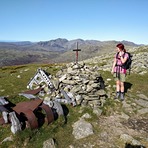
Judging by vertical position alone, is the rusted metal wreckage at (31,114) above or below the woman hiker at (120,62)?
below

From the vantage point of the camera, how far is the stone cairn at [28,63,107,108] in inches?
476

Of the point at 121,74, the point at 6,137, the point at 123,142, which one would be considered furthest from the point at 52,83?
the point at 123,142

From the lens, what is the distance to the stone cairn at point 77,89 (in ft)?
39.6

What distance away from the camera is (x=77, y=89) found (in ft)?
40.9

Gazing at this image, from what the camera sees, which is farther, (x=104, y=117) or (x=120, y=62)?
(x=120, y=62)

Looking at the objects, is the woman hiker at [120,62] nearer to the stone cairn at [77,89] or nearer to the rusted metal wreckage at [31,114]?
the stone cairn at [77,89]

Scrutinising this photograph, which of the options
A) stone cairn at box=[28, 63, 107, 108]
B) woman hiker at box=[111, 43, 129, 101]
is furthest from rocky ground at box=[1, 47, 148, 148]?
woman hiker at box=[111, 43, 129, 101]

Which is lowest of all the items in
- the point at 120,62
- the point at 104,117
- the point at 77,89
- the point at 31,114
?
the point at 104,117

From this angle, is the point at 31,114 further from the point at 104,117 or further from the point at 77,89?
the point at 104,117

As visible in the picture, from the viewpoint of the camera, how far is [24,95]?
42.1 feet

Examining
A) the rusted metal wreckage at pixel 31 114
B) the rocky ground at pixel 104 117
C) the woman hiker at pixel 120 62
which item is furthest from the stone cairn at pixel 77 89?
the woman hiker at pixel 120 62

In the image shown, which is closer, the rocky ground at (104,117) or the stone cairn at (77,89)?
the rocky ground at (104,117)

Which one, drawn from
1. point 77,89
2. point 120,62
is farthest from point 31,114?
point 120,62

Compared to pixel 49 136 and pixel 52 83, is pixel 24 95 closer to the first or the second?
pixel 52 83
